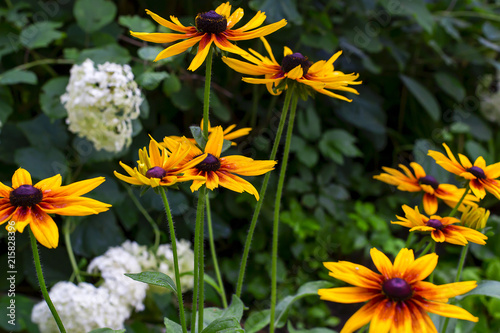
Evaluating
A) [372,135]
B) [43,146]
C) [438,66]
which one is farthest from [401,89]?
[43,146]

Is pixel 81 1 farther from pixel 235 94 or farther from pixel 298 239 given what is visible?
pixel 298 239

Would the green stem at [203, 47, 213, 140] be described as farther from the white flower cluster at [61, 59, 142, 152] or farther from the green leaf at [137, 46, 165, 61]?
the green leaf at [137, 46, 165, 61]

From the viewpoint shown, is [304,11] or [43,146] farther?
[304,11]

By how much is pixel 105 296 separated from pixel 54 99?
1.81 feet

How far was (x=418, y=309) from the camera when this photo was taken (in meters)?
0.47

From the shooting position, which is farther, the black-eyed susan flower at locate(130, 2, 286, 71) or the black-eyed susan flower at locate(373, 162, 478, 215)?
the black-eyed susan flower at locate(373, 162, 478, 215)

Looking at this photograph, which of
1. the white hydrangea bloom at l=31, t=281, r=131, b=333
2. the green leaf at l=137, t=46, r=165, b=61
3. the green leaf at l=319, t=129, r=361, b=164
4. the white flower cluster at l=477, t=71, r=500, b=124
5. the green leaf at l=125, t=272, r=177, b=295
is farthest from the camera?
the white flower cluster at l=477, t=71, r=500, b=124

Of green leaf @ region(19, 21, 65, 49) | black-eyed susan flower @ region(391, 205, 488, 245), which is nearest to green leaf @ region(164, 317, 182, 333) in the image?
black-eyed susan flower @ region(391, 205, 488, 245)

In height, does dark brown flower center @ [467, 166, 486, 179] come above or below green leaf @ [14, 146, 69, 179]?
above

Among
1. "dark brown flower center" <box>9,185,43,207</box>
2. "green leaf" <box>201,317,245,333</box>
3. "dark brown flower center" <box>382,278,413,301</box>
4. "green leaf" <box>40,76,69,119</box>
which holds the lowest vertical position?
"green leaf" <box>201,317,245,333</box>

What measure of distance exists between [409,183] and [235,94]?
109 centimetres

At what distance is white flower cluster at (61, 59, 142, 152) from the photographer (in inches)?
41.3

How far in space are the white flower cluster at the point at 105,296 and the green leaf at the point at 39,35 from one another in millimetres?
613

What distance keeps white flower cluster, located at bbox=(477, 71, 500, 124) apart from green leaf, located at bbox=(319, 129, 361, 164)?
0.97 meters
